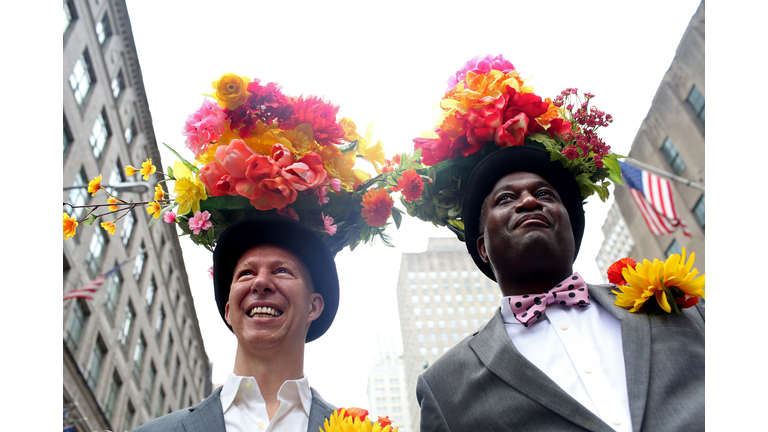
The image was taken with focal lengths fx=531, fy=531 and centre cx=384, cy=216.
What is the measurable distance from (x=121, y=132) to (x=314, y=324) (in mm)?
26147

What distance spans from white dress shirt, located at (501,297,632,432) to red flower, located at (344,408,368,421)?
3.60 ft

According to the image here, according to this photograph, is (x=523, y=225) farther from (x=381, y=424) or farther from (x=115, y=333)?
(x=115, y=333)

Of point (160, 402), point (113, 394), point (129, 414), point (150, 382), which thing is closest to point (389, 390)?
point (160, 402)

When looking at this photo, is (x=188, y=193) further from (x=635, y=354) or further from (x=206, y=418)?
(x=635, y=354)

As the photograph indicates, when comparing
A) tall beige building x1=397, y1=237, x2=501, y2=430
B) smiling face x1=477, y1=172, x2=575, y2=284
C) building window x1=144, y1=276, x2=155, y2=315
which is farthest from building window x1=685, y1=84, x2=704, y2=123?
tall beige building x1=397, y1=237, x2=501, y2=430

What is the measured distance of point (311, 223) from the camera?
172 inches

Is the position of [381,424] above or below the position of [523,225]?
below

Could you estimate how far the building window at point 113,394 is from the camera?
23.7m

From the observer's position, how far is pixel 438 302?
95.4 meters

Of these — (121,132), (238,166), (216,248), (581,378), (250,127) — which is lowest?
(581,378)

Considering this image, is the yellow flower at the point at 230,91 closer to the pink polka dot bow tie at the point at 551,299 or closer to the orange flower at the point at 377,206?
the orange flower at the point at 377,206

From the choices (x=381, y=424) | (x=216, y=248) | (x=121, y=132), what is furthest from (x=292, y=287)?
(x=121, y=132)

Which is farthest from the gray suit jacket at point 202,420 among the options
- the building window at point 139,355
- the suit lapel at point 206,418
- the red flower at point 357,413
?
the building window at point 139,355

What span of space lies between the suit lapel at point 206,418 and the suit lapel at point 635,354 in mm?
2443
